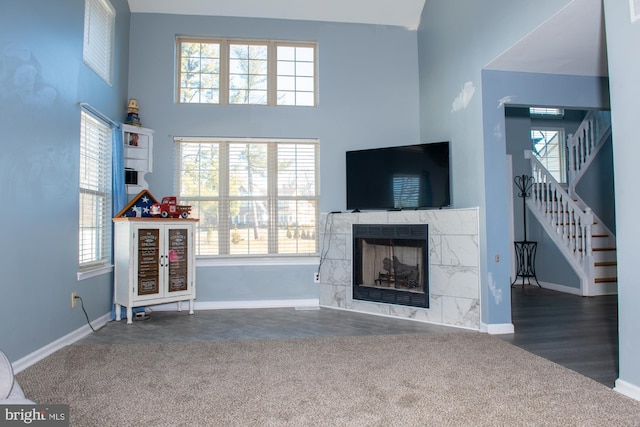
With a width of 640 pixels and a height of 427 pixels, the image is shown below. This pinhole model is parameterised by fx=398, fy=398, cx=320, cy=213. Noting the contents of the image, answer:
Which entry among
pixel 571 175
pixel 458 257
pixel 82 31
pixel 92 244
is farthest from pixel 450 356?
pixel 571 175

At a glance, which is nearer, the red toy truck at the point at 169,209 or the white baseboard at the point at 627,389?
the white baseboard at the point at 627,389

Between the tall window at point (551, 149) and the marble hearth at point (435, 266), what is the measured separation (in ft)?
15.1

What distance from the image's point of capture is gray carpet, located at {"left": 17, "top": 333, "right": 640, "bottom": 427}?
2.04m

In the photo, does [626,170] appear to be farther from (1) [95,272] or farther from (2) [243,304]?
(1) [95,272]

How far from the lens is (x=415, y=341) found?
344cm

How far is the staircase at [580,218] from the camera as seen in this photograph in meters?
5.68

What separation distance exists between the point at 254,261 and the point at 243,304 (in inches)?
21.4

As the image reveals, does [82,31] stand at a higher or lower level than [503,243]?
higher

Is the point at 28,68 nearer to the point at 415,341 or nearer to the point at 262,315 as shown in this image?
the point at 262,315

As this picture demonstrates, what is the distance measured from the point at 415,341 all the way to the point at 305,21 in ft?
13.6

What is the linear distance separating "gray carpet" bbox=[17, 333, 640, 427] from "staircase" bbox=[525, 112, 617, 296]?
3.38m

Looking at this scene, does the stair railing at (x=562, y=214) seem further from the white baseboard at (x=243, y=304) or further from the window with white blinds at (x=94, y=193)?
the window with white blinds at (x=94, y=193)

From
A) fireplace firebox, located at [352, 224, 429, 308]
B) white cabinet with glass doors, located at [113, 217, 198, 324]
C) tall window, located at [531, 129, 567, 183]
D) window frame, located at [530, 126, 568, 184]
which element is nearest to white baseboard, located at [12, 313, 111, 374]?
white cabinet with glass doors, located at [113, 217, 198, 324]

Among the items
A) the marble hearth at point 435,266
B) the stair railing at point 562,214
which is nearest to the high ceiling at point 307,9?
the marble hearth at point 435,266
